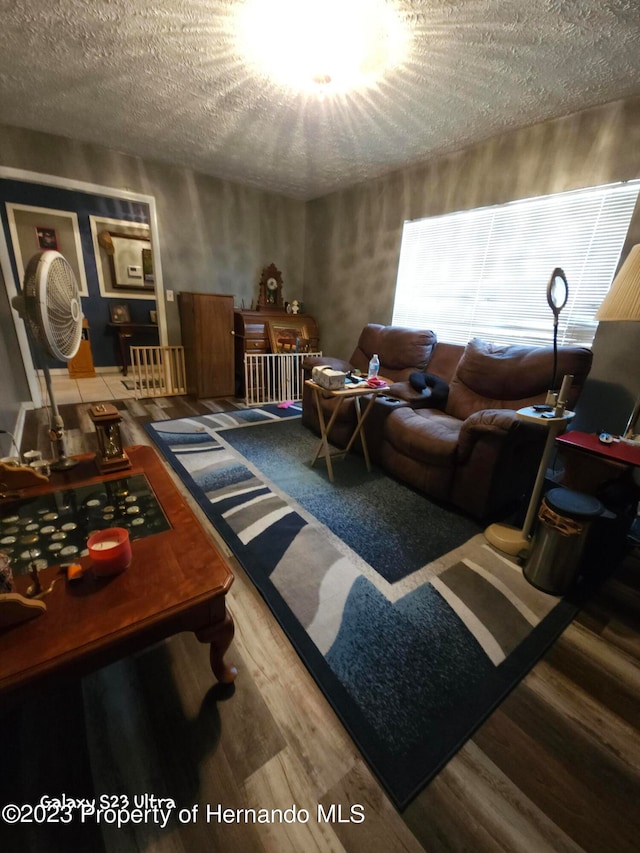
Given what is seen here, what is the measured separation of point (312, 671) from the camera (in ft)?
3.82

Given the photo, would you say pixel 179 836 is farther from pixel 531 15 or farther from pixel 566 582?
pixel 531 15

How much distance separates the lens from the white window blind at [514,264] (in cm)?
229

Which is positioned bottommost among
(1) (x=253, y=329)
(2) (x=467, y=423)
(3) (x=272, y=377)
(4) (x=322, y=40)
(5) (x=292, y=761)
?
(5) (x=292, y=761)

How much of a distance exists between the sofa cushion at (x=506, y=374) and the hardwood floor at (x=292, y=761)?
1.54 m

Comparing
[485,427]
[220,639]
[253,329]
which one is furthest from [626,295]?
[253,329]

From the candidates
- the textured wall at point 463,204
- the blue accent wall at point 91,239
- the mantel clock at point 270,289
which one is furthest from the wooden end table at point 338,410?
the blue accent wall at point 91,239

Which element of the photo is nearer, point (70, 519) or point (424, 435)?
point (70, 519)

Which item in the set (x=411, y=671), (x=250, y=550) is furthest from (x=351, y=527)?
(x=411, y=671)

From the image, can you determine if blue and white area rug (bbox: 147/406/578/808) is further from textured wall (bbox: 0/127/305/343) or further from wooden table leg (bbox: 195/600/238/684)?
textured wall (bbox: 0/127/305/343)

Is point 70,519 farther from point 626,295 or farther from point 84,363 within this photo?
point 84,363

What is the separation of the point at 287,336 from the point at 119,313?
297 cm

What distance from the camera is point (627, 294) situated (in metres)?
1.70

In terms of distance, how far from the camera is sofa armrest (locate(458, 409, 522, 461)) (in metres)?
1.82

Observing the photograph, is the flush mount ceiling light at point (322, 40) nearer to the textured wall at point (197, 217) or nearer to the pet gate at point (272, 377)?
the textured wall at point (197, 217)
